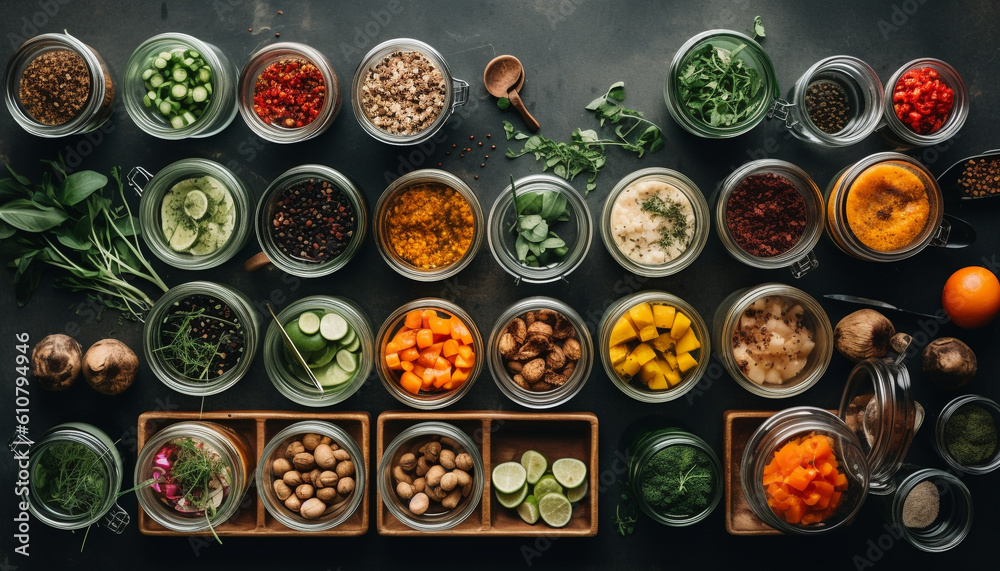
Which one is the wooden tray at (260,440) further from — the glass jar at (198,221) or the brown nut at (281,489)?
the glass jar at (198,221)

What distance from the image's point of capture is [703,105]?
2305 mm

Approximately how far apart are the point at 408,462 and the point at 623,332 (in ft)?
3.22

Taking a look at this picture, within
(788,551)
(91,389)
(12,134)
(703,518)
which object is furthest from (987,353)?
(12,134)

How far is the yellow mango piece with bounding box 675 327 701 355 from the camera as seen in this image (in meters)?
2.28

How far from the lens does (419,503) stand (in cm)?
225

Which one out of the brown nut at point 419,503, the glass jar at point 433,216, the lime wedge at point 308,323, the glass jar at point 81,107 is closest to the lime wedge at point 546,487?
the brown nut at point 419,503

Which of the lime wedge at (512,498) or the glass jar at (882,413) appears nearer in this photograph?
the glass jar at (882,413)

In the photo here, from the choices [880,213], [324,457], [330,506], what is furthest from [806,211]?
[330,506]

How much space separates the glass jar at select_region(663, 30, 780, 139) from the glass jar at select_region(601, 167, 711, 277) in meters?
0.21

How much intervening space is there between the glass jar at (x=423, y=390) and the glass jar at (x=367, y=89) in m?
0.66

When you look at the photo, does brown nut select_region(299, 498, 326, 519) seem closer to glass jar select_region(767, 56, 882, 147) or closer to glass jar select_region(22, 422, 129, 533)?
glass jar select_region(22, 422, 129, 533)

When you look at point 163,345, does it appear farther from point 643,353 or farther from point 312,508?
point 643,353

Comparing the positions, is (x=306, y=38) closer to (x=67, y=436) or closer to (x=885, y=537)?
(x=67, y=436)

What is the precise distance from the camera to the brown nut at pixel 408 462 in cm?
228
